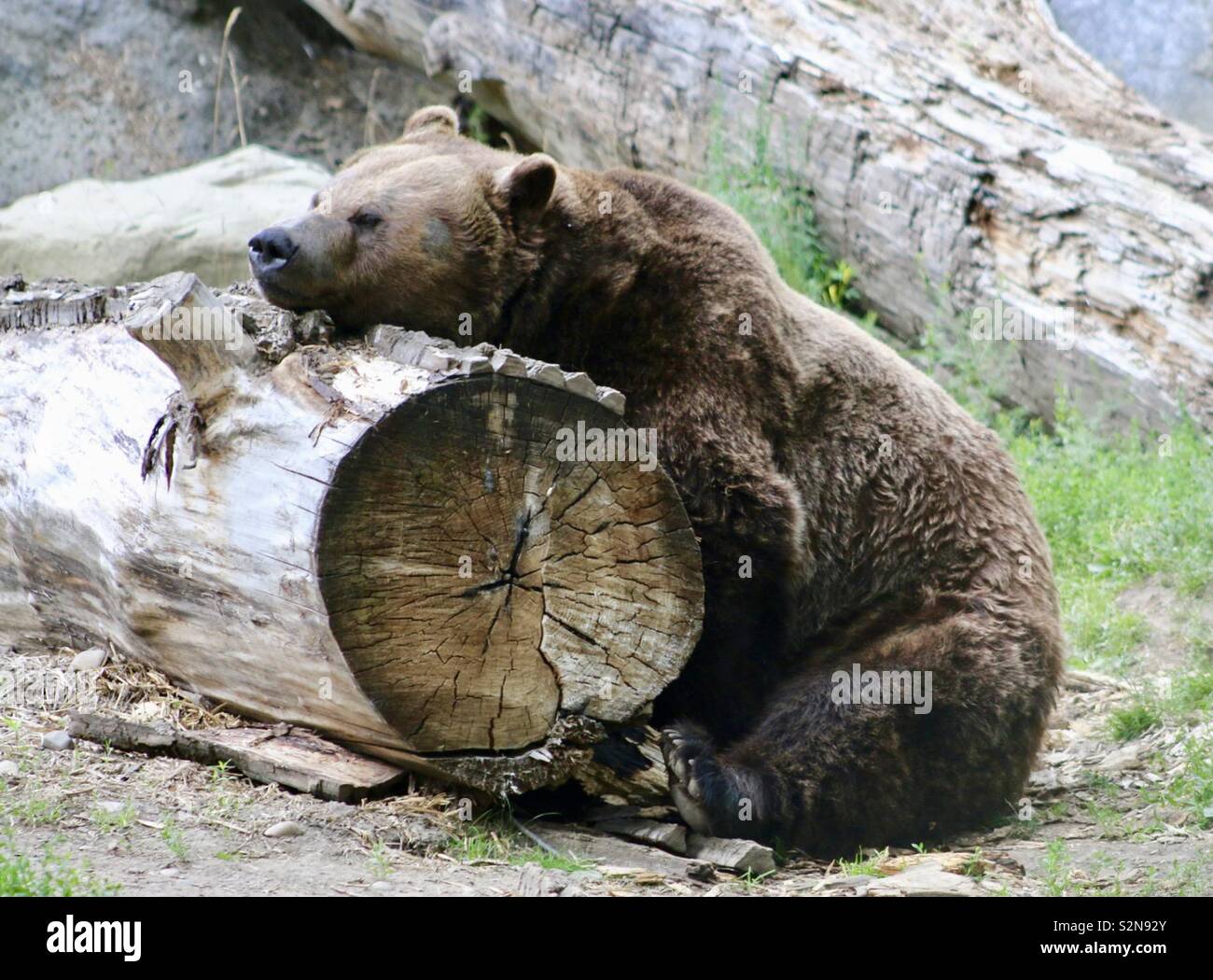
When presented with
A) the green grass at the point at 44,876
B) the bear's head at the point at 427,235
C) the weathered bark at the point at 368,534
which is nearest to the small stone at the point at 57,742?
the weathered bark at the point at 368,534

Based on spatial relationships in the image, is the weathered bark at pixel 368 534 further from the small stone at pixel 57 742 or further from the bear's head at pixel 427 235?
the bear's head at pixel 427 235

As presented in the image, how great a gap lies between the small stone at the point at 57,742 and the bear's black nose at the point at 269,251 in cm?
179

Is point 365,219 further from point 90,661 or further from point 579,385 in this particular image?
point 90,661

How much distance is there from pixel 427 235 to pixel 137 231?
524 centimetres

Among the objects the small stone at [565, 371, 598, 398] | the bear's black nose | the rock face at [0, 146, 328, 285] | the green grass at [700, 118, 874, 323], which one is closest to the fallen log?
the small stone at [565, 371, 598, 398]

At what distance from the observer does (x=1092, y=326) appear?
8.15m

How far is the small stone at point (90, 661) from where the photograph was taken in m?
4.81

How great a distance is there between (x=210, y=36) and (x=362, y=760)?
10.4 meters

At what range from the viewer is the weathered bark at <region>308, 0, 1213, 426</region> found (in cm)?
798

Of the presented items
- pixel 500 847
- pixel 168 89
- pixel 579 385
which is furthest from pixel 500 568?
pixel 168 89

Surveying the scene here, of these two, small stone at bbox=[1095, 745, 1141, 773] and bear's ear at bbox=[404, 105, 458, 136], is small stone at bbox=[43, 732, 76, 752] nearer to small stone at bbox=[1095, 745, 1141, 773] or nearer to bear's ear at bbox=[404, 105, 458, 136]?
bear's ear at bbox=[404, 105, 458, 136]

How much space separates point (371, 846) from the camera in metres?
3.93

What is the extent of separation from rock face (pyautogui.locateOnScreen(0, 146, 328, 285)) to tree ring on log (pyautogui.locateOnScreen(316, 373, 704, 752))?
5903mm

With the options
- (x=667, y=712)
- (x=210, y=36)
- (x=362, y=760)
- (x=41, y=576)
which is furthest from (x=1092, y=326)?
(x=210, y=36)
